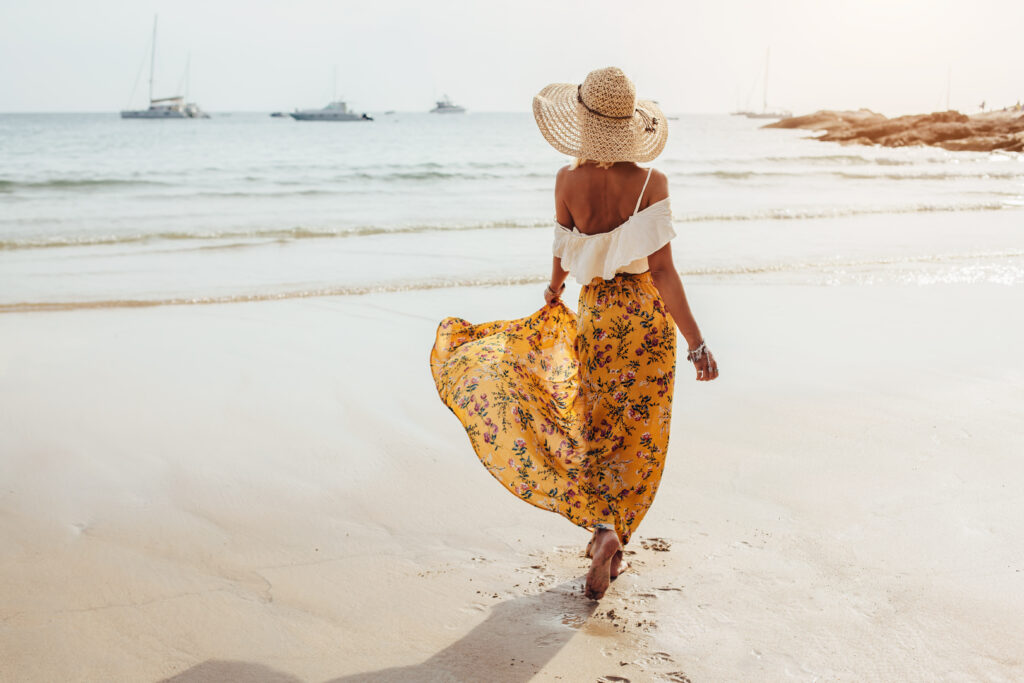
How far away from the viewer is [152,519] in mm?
3420

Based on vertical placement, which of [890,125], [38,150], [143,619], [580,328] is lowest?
[143,619]

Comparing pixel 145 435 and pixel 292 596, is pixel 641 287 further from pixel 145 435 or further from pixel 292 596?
pixel 145 435

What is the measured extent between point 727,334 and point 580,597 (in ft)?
12.6

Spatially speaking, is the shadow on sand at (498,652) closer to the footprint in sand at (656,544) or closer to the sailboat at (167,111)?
the footprint in sand at (656,544)

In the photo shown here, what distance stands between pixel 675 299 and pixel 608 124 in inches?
23.8

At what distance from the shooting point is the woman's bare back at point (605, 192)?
2.82 metres

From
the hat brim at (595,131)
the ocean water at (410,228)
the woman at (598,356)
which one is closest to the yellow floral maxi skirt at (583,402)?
the woman at (598,356)

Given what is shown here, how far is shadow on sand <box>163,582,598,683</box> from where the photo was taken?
8.14ft

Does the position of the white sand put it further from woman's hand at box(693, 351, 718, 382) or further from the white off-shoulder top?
the white off-shoulder top

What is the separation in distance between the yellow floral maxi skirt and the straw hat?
414 mm

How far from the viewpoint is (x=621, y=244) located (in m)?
2.81

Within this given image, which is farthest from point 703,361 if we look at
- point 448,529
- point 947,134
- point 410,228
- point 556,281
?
point 947,134

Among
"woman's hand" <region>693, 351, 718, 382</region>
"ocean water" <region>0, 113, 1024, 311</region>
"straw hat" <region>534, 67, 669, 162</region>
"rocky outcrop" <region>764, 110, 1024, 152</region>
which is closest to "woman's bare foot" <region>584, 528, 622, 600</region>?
"woman's hand" <region>693, 351, 718, 382</region>

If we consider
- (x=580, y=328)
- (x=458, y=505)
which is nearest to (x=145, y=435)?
(x=458, y=505)
